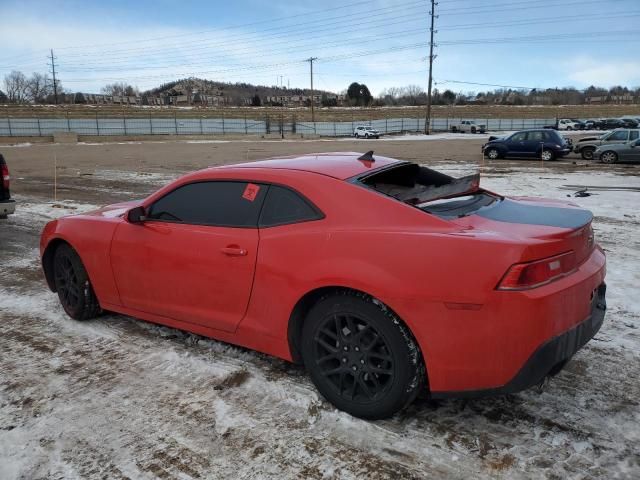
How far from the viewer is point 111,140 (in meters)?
47.4

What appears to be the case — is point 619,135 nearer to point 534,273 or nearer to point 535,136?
point 535,136

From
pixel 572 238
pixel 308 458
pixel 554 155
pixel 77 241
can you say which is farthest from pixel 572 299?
pixel 554 155

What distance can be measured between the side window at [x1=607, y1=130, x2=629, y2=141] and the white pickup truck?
1675 inches

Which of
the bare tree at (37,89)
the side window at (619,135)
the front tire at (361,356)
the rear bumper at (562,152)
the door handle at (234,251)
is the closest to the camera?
the front tire at (361,356)

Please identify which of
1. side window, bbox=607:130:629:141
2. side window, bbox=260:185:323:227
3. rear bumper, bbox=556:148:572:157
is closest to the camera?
side window, bbox=260:185:323:227

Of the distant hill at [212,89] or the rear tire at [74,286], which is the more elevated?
the distant hill at [212,89]

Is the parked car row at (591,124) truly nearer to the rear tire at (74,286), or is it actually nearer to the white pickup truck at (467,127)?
the white pickup truck at (467,127)

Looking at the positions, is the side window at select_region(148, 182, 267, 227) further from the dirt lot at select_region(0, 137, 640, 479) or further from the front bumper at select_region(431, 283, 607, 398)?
the front bumper at select_region(431, 283, 607, 398)

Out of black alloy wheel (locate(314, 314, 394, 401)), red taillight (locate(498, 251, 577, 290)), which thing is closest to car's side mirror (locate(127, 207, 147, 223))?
black alloy wheel (locate(314, 314, 394, 401))

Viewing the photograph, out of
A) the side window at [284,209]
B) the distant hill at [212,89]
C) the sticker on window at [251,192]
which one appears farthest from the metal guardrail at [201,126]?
the distant hill at [212,89]

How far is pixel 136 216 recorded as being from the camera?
391 cm

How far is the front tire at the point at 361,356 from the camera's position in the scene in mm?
2754

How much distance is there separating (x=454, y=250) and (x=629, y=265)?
14.4ft

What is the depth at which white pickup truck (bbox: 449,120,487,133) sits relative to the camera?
63.1 m
